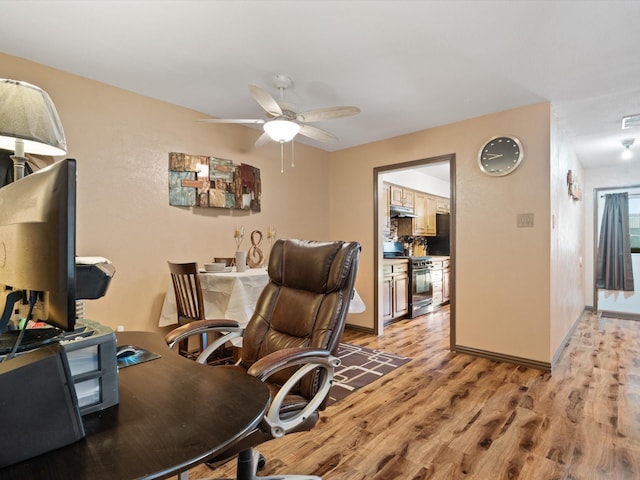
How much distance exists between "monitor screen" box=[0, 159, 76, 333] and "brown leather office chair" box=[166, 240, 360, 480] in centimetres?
65

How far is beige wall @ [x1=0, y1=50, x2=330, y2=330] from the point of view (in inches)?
101

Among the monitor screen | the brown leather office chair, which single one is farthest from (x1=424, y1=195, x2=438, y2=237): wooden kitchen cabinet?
the monitor screen

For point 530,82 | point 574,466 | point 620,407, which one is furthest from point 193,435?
point 530,82

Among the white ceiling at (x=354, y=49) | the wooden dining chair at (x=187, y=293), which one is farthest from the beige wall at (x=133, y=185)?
the wooden dining chair at (x=187, y=293)

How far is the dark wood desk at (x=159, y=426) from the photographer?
583 mm

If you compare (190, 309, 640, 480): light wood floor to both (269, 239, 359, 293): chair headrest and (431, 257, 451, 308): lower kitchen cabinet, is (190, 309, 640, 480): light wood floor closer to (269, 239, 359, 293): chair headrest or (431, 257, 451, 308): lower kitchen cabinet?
(269, 239, 359, 293): chair headrest

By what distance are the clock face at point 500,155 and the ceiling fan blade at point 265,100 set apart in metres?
2.11

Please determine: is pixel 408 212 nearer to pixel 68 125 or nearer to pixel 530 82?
pixel 530 82

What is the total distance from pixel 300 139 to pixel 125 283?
249cm

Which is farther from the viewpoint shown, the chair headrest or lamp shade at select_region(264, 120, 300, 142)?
lamp shade at select_region(264, 120, 300, 142)

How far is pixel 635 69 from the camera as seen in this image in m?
2.43

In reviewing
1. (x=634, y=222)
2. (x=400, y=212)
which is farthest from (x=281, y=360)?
(x=634, y=222)

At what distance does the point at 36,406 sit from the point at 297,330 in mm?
1082

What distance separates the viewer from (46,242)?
59 cm
